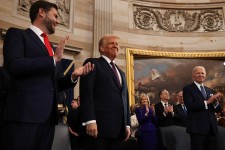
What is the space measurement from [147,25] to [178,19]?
4.71ft

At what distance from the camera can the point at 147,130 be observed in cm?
579

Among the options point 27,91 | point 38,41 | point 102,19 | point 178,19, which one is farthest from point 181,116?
point 178,19

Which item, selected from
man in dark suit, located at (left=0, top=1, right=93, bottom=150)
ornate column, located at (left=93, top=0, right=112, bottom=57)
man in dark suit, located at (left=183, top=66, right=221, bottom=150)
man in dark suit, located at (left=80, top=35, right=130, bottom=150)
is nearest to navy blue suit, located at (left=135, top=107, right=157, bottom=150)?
man in dark suit, located at (left=183, top=66, right=221, bottom=150)

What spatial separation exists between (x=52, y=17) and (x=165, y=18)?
9.37 meters

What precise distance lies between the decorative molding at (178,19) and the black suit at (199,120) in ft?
22.7

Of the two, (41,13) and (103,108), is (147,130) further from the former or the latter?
(41,13)

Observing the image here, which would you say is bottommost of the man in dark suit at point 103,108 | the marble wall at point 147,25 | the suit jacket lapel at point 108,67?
the man in dark suit at point 103,108

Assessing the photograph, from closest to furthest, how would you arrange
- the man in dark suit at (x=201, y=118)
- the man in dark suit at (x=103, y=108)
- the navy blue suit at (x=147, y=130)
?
the man in dark suit at (x=103, y=108) → the man in dark suit at (x=201, y=118) → the navy blue suit at (x=147, y=130)

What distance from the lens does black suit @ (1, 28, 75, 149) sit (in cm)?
189

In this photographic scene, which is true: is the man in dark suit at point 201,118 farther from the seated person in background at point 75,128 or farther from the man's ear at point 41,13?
the man's ear at point 41,13

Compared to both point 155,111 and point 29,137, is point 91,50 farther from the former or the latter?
point 29,137

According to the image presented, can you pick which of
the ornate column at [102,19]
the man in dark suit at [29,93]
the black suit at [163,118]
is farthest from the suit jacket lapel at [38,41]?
the ornate column at [102,19]

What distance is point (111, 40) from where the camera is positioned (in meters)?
3.09

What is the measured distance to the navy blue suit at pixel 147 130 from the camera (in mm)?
5766
